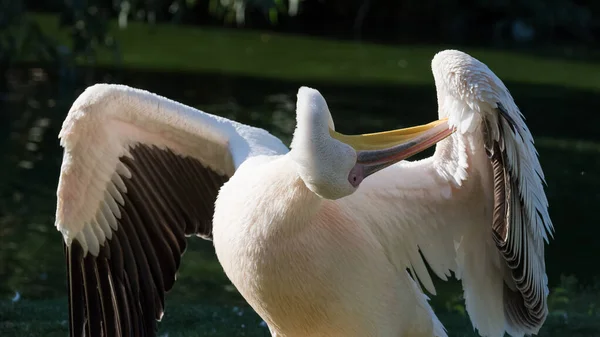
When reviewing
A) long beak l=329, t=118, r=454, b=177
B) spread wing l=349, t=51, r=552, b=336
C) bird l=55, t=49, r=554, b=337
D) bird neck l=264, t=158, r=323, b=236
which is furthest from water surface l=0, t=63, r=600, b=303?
long beak l=329, t=118, r=454, b=177

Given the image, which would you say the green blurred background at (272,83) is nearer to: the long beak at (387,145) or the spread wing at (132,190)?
the spread wing at (132,190)

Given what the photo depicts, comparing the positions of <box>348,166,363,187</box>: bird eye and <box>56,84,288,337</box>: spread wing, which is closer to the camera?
<box>348,166,363,187</box>: bird eye

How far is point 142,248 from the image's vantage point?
5.20m

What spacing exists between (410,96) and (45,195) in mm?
7939

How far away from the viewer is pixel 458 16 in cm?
2544

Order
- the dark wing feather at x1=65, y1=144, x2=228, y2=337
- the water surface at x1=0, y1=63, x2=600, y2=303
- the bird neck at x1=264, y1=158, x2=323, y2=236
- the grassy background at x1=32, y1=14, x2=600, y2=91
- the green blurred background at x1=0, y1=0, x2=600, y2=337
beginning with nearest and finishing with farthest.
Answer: the bird neck at x1=264, y1=158, x2=323, y2=236 < the dark wing feather at x1=65, y1=144, x2=228, y2=337 < the green blurred background at x1=0, y1=0, x2=600, y2=337 < the water surface at x1=0, y1=63, x2=600, y2=303 < the grassy background at x1=32, y1=14, x2=600, y2=91

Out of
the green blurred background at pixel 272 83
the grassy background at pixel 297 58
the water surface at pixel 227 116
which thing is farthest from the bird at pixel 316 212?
the grassy background at pixel 297 58

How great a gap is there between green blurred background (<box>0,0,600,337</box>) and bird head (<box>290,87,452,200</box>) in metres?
2.52

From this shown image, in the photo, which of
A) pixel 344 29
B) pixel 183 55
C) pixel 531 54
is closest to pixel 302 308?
pixel 183 55

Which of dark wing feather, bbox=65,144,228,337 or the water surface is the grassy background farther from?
dark wing feather, bbox=65,144,228,337

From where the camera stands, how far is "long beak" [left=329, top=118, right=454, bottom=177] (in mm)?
3783

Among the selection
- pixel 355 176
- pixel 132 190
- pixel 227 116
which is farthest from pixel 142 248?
pixel 227 116

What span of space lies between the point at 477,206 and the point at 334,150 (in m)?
1.04

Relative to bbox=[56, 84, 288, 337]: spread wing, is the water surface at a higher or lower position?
lower
